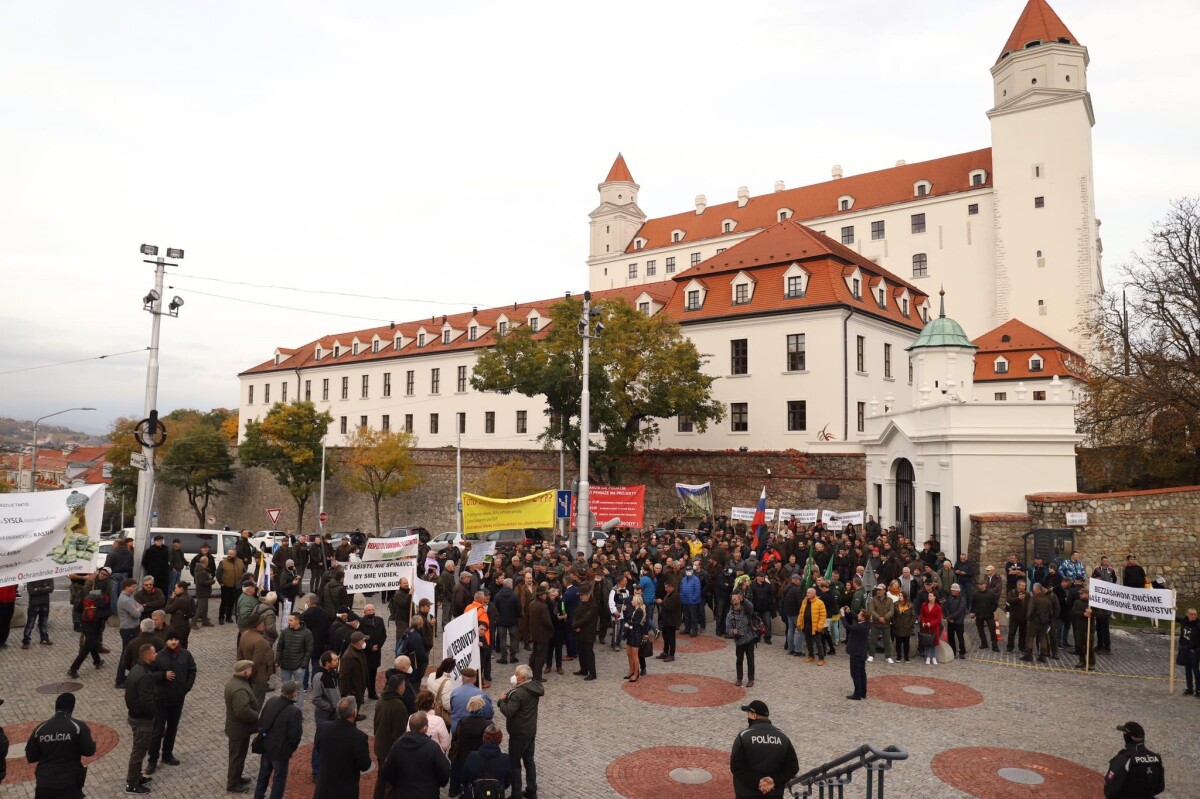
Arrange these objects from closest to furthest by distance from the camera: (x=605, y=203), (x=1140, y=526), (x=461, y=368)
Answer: (x=1140, y=526)
(x=461, y=368)
(x=605, y=203)

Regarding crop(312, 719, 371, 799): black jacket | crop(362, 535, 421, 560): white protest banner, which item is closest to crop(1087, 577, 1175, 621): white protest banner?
crop(312, 719, 371, 799): black jacket

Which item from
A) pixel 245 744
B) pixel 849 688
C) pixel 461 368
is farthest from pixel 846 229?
pixel 245 744

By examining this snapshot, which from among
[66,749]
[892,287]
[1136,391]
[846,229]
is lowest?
[66,749]

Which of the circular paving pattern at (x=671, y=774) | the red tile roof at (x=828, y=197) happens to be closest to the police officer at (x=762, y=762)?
the circular paving pattern at (x=671, y=774)

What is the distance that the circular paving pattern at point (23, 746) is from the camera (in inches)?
358

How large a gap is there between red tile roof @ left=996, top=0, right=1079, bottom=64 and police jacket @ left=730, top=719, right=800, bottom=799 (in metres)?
65.4

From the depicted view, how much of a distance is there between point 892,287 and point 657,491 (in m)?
19.5

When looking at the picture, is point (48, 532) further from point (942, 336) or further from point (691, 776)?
point (942, 336)

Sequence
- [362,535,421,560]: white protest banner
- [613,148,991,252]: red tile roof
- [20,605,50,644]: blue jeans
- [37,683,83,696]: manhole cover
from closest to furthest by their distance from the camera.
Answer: [37,683,83,696]: manhole cover → [20,605,50,644]: blue jeans → [362,535,421,560]: white protest banner → [613,148,991,252]: red tile roof

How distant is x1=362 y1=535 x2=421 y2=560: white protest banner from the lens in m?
16.5

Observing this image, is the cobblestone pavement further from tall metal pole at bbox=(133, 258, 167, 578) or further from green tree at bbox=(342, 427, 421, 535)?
green tree at bbox=(342, 427, 421, 535)

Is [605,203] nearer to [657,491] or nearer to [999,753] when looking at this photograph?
[657,491]

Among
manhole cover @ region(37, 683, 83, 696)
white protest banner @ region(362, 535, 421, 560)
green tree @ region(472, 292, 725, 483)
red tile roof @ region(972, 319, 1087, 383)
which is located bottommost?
manhole cover @ region(37, 683, 83, 696)

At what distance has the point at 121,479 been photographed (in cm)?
6838
